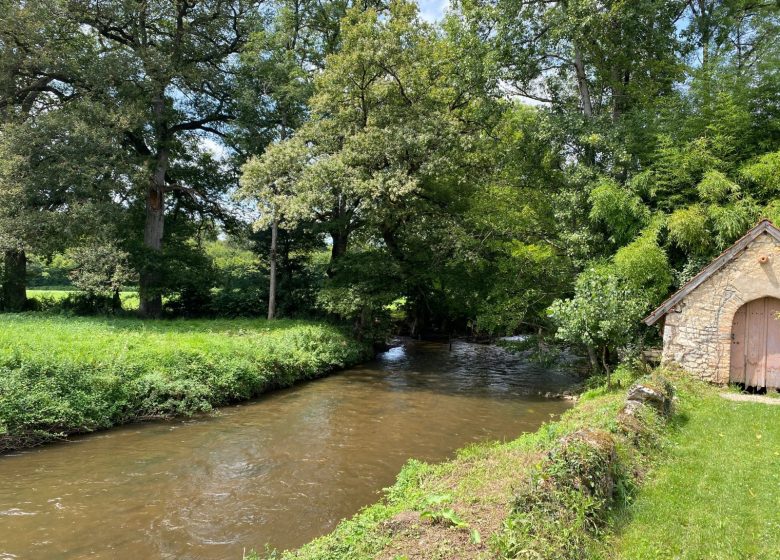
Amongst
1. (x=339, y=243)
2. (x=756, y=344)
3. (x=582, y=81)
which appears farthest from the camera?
(x=339, y=243)

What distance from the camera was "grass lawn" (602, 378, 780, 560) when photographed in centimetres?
519

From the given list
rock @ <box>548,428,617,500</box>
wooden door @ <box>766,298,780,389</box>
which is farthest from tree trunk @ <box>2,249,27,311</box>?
wooden door @ <box>766,298,780,389</box>

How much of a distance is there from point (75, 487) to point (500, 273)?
1620 centimetres

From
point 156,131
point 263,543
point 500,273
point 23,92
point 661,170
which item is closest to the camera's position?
point 263,543

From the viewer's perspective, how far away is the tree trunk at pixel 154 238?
2398 cm

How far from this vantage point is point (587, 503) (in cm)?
547

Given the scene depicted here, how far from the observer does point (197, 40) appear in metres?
25.0

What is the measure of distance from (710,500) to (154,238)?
25.4 m

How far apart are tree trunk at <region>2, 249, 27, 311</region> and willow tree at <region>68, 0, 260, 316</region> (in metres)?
5.62

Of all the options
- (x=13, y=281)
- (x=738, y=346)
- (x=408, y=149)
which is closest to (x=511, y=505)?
(x=738, y=346)

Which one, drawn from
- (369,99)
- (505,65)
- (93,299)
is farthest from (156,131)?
(505,65)

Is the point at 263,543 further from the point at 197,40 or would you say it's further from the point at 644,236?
the point at 197,40

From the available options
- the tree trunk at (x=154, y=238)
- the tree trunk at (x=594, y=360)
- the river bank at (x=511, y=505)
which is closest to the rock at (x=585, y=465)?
the river bank at (x=511, y=505)

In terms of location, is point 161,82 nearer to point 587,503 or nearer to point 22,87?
point 22,87
